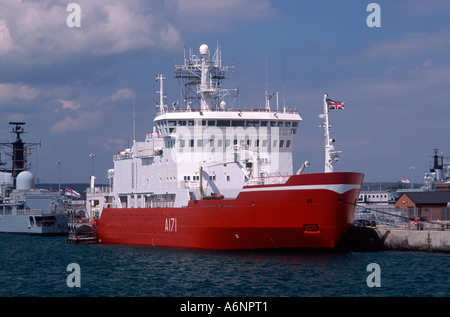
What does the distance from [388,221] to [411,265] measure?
15.3 meters

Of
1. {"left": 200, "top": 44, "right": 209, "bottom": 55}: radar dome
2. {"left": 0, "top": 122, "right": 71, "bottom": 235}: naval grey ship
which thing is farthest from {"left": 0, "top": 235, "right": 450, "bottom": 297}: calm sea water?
{"left": 0, "top": 122, "right": 71, "bottom": 235}: naval grey ship

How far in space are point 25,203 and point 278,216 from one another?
52.9 meters

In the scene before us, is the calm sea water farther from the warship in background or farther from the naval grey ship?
the warship in background

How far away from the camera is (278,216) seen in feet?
117

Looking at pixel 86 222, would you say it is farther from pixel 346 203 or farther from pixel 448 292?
pixel 448 292

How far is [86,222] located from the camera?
186 feet

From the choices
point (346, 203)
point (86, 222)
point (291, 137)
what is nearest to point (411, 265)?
point (346, 203)

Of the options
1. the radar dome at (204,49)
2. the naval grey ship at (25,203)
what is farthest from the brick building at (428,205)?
the naval grey ship at (25,203)

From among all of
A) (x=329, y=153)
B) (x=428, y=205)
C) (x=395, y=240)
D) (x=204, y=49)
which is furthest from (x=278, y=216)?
(x=428, y=205)

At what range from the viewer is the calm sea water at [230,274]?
1097 inches

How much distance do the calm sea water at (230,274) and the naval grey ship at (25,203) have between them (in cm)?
3278

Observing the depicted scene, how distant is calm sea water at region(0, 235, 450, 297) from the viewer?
27.9 meters

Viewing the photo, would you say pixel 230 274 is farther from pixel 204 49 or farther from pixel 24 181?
pixel 24 181
